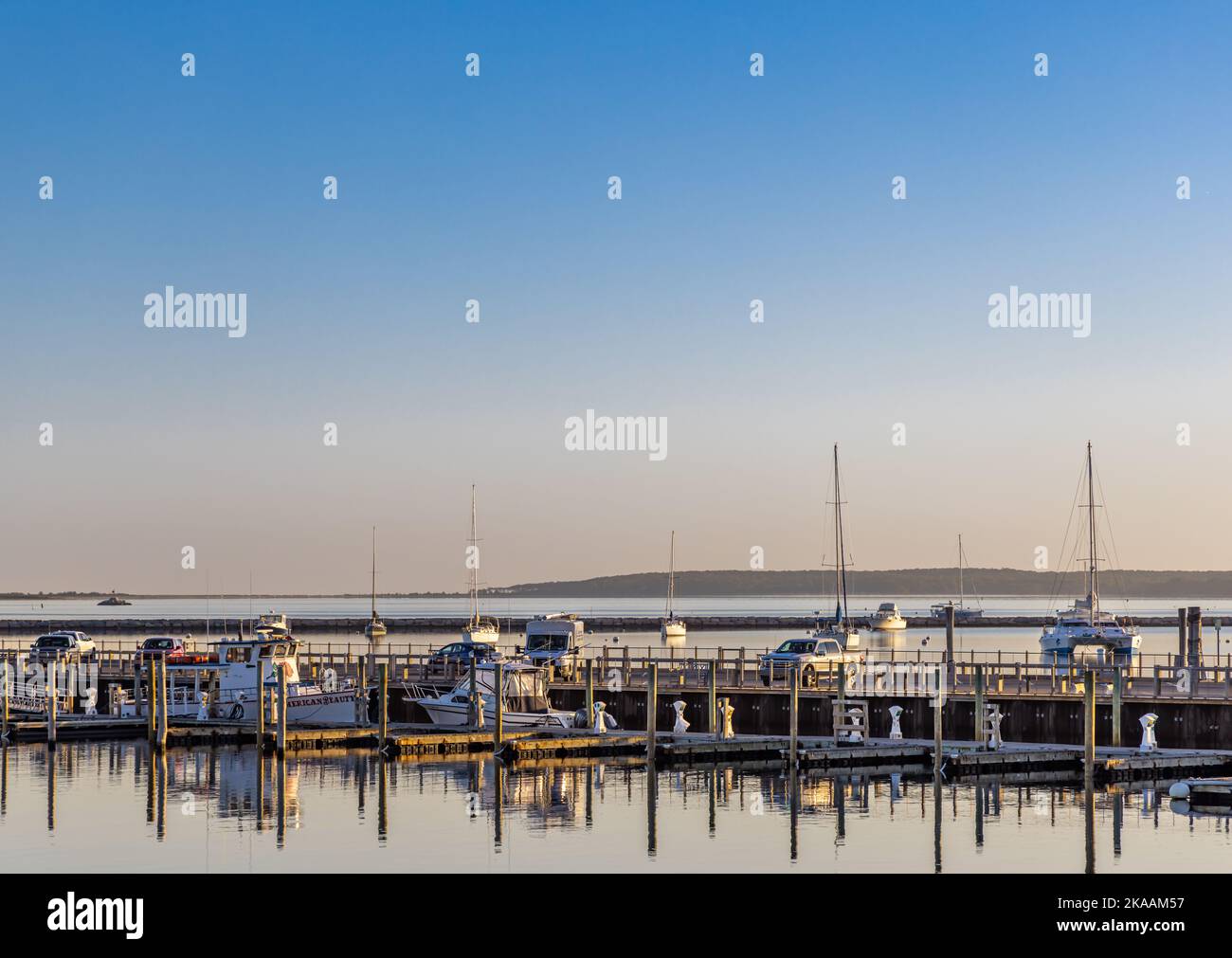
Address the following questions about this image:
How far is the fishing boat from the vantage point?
203ft

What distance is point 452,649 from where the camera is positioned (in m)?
85.1

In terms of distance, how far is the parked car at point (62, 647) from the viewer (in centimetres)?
9912

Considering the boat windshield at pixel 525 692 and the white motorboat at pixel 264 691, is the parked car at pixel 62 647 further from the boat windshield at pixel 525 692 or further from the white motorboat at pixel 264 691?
the boat windshield at pixel 525 692

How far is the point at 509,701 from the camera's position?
63.4m

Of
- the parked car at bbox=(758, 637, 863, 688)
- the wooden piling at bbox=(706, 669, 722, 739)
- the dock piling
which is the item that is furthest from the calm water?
the parked car at bbox=(758, 637, 863, 688)

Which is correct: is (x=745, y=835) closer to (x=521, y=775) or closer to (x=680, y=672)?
(x=521, y=775)

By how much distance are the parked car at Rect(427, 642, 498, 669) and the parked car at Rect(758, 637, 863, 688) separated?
40.1ft

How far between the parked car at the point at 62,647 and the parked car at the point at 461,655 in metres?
24.7

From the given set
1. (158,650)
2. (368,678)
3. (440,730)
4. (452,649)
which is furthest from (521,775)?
(158,650)

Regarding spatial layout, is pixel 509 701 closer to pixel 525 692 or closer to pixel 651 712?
pixel 525 692

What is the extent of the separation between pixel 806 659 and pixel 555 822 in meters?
29.2

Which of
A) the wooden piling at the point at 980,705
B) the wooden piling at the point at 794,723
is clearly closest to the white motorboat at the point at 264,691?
the wooden piling at the point at 794,723
